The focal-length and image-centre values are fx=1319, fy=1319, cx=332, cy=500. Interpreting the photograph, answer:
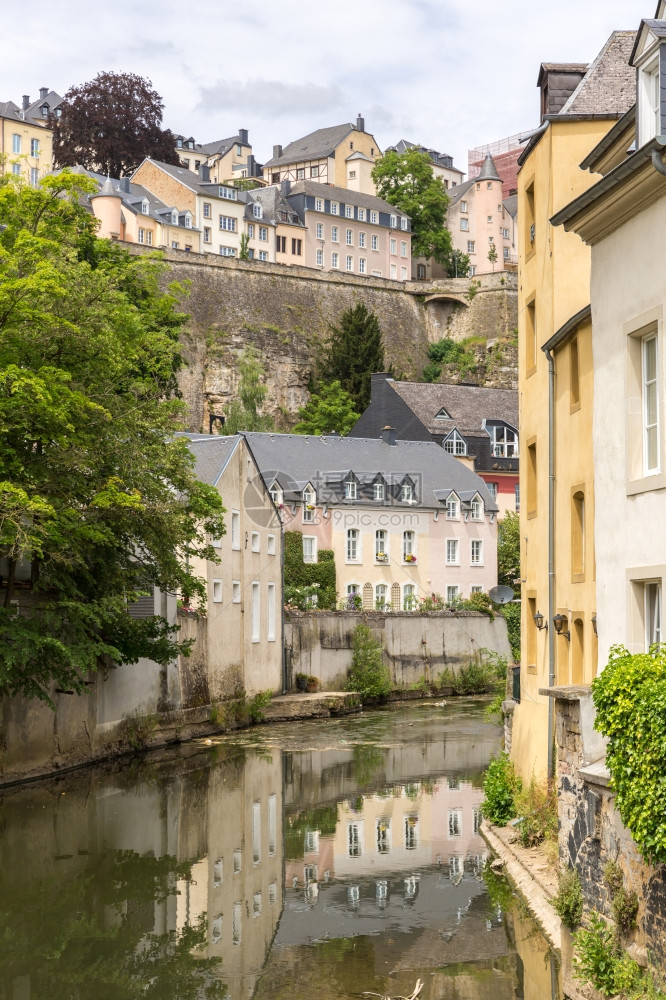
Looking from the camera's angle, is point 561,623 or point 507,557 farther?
point 507,557

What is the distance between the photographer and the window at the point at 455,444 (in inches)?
2977

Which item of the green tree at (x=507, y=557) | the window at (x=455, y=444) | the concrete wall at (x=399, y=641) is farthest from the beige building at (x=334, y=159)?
the concrete wall at (x=399, y=641)

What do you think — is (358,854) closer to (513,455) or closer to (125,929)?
(125,929)

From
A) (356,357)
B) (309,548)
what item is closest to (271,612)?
(309,548)

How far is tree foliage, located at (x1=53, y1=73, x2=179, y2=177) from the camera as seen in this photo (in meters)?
97.1

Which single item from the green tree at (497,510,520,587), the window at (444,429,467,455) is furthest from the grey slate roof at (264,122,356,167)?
the green tree at (497,510,520,587)

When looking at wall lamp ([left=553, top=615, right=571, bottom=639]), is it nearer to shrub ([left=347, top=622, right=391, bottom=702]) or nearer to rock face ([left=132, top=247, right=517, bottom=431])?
shrub ([left=347, top=622, right=391, bottom=702])

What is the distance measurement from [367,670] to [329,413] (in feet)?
105

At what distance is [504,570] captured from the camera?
6756 centimetres

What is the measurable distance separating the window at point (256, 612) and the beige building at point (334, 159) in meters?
85.5

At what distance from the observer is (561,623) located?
20.9 metres

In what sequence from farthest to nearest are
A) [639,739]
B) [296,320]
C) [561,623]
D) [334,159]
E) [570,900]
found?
[334,159]
[296,320]
[561,623]
[570,900]
[639,739]

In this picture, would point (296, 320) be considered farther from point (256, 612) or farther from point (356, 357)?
point (256, 612)

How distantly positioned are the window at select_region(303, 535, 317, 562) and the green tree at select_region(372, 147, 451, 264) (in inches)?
2206
